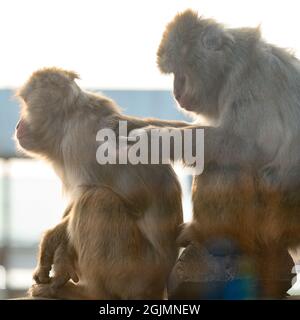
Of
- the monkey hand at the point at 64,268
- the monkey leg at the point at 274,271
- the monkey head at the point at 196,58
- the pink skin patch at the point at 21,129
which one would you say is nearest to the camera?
the monkey leg at the point at 274,271

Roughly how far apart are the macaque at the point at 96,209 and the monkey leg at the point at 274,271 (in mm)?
488

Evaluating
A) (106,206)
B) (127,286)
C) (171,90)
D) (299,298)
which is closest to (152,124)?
(171,90)

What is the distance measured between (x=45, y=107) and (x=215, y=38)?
1.03 metres

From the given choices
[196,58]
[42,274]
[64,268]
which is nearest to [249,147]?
[196,58]

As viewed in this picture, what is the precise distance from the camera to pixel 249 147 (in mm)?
4148

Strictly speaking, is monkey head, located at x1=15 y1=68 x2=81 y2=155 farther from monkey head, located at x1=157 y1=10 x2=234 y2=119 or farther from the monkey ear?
the monkey ear

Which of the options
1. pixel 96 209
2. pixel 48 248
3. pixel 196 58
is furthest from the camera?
pixel 196 58

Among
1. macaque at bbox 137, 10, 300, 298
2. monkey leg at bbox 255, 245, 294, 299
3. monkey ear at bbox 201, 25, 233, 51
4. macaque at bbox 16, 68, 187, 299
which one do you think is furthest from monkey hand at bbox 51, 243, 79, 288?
monkey ear at bbox 201, 25, 233, 51

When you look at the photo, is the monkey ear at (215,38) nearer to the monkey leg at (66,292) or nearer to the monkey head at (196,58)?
the monkey head at (196,58)

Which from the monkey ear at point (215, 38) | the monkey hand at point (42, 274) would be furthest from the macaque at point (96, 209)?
the monkey ear at point (215, 38)

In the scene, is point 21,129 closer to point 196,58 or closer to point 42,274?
point 42,274

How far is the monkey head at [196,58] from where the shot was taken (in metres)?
4.40

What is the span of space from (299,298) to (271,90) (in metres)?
1.10
